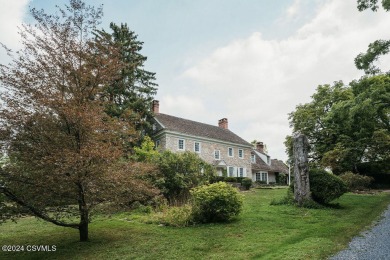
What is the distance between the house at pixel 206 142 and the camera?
99.0ft

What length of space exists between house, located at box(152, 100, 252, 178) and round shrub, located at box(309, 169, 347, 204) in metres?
18.6

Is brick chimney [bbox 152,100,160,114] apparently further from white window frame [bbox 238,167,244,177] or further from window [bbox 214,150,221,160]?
white window frame [bbox 238,167,244,177]

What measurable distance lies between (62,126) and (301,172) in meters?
9.57

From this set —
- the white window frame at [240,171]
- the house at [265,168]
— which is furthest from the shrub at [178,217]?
the house at [265,168]

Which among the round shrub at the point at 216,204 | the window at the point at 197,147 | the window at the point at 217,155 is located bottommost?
the round shrub at the point at 216,204

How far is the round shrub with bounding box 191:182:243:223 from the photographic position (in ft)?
31.6

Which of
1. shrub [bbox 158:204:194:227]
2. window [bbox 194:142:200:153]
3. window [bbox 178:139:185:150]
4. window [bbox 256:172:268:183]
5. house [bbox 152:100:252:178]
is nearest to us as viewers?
shrub [bbox 158:204:194:227]

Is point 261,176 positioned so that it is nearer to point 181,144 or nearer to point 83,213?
point 181,144

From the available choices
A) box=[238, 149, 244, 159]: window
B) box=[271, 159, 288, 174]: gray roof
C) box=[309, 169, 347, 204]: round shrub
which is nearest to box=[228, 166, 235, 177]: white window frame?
box=[238, 149, 244, 159]: window

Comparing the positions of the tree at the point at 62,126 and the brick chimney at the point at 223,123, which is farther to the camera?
the brick chimney at the point at 223,123

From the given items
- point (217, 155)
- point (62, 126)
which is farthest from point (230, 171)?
point (62, 126)

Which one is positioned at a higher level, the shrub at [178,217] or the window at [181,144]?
the window at [181,144]

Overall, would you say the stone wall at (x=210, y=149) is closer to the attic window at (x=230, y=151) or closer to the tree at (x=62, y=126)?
the attic window at (x=230, y=151)

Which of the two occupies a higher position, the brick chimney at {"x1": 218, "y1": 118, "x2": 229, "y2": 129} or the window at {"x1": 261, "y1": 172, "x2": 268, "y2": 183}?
the brick chimney at {"x1": 218, "y1": 118, "x2": 229, "y2": 129}
